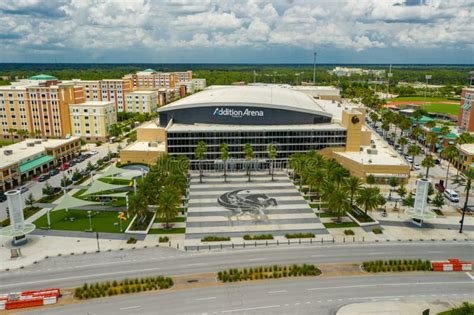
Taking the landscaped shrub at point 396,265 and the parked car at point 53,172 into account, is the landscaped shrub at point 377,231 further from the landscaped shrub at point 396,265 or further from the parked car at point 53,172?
the parked car at point 53,172

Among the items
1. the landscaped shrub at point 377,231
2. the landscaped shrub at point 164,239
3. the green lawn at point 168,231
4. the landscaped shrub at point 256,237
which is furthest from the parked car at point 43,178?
the landscaped shrub at point 377,231

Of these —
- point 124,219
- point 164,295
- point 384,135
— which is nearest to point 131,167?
point 124,219

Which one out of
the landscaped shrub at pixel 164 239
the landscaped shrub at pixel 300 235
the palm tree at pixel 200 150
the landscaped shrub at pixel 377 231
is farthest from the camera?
the palm tree at pixel 200 150

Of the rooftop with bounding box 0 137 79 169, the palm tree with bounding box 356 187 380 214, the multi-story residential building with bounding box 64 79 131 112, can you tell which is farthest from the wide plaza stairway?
the multi-story residential building with bounding box 64 79 131 112

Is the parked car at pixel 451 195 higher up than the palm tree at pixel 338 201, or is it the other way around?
the palm tree at pixel 338 201

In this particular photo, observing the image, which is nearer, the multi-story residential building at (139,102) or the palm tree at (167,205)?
the palm tree at (167,205)

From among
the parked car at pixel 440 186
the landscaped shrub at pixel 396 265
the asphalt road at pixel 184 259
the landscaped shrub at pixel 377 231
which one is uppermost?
the parked car at pixel 440 186

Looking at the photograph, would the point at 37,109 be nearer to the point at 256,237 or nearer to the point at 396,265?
the point at 256,237

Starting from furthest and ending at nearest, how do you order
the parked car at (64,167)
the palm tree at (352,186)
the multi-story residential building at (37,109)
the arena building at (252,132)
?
the multi-story residential building at (37,109) → the parked car at (64,167) → the arena building at (252,132) → the palm tree at (352,186)
